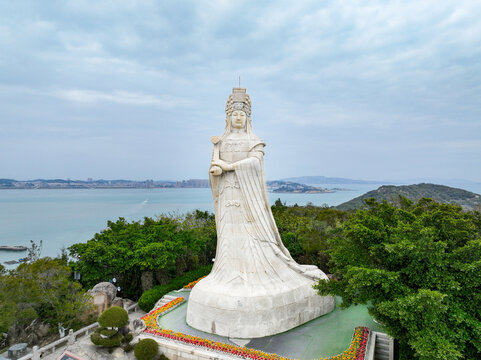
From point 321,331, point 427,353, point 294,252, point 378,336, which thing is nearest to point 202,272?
point 294,252

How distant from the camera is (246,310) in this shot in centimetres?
1163

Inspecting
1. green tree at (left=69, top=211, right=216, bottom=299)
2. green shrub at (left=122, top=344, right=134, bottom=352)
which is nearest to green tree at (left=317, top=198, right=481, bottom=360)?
green shrub at (left=122, top=344, right=134, bottom=352)

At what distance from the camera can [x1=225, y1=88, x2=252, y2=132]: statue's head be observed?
44.2ft

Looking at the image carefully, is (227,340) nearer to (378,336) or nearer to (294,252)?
(378,336)

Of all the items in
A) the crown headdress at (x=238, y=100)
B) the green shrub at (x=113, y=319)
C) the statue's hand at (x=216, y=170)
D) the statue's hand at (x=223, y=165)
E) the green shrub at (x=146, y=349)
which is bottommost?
the green shrub at (x=146, y=349)

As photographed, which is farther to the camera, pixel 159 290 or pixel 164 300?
pixel 159 290

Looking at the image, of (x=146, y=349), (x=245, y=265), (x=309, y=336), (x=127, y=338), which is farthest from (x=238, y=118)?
(x=127, y=338)

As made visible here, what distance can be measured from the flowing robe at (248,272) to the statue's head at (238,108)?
0.52 meters

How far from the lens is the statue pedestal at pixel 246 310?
38.3 feet

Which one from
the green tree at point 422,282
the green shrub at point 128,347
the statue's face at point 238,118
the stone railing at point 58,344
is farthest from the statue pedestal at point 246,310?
the statue's face at point 238,118

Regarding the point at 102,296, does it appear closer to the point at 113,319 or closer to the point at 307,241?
the point at 113,319

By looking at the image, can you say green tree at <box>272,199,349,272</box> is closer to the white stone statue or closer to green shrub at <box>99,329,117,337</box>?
the white stone statue

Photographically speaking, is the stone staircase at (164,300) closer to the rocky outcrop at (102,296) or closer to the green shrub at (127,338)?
the rocky outcrop at (102,296)

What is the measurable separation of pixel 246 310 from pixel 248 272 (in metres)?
1.49
